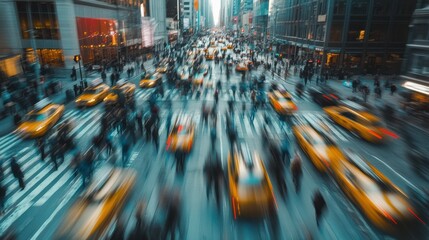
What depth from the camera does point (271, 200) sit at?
358 inches

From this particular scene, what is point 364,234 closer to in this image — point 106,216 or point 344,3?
point 106,216

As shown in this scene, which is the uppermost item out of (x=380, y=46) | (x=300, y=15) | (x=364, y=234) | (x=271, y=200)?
(x=300, y=15)

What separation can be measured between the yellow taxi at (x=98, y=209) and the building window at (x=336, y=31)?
122 ft

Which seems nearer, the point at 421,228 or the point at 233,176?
the point at 421,228

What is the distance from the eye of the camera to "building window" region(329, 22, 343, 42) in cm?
3919

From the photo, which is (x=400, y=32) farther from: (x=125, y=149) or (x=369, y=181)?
(x=125, y=149)

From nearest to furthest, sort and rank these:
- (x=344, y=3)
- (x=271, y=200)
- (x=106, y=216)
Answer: (x=106, y=216) → (x=271, y=200) → (x=344, y=3)

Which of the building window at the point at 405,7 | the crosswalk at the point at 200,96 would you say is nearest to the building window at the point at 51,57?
the crosswalk at the point at 200,96

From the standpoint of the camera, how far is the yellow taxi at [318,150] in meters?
11.6

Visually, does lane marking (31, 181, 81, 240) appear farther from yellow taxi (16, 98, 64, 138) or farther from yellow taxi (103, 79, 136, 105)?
yellow taxi (103, 79, 136, 105)

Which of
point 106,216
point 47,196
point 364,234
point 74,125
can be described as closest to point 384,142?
point 364,234

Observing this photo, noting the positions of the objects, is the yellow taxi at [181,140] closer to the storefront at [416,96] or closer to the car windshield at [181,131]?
the car windshield at [181,131]

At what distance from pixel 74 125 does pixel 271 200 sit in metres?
13.4

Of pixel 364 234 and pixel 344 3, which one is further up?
pixel 344 3
